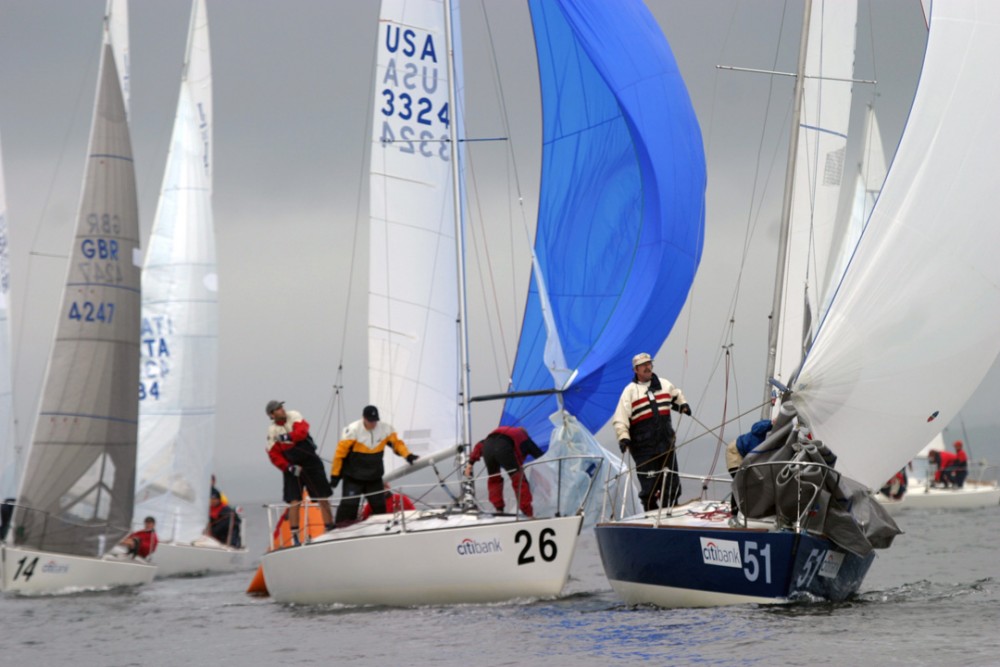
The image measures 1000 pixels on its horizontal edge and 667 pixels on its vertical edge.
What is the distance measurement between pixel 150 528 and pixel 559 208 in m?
11.1

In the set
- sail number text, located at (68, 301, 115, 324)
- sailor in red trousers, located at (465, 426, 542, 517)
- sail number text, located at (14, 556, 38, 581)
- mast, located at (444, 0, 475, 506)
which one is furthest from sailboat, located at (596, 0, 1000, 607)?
sail number text, located at (68, 301, 115, 324)

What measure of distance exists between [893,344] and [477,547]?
12.1 ft

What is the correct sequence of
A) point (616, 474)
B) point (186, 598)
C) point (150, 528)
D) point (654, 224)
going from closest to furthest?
point (616, 474) < point (654, 224) < point (186, 598) < point (150, 528)

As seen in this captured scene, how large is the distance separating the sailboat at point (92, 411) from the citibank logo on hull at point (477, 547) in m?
A: 7.13

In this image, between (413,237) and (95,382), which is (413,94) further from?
(95,382)

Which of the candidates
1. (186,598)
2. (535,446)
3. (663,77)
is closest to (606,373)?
(535,446)

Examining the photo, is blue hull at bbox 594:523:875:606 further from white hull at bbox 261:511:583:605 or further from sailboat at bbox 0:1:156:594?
sailboat at bbox 0:1:156:594

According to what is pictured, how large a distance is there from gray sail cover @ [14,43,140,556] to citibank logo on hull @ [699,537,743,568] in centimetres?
991

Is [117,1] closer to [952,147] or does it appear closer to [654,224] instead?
[654,224]

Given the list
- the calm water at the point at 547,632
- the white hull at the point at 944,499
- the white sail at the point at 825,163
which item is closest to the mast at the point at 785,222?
the calm water at the point at 547,632

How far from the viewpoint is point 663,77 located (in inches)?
605

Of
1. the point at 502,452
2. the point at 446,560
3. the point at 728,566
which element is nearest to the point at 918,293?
the point at 728,566

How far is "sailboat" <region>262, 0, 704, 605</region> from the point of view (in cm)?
1462

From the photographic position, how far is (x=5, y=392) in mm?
22562
